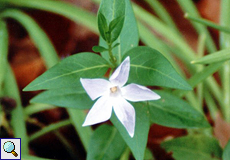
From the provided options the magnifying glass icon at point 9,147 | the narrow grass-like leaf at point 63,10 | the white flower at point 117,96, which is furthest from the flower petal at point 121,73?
the narrow grass-like leaf at point 63,10

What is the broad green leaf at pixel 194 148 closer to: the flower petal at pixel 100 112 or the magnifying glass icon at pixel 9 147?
the flower petal at pixel 100 112

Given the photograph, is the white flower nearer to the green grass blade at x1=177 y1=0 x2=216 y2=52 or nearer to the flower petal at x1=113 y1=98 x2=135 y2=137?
the flower petal at x1=113 y1=98 x2=135 y2=137

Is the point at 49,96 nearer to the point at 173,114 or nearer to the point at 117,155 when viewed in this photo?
the point at 117,155

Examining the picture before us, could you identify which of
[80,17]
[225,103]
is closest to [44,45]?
[80,17]

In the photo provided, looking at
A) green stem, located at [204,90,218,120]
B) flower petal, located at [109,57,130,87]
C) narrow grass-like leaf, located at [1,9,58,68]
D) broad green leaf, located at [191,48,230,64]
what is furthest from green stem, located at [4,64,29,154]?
green stem, located at [204,90,218,120]

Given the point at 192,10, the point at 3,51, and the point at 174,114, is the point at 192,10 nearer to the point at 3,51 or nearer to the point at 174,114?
the point at 174,114
